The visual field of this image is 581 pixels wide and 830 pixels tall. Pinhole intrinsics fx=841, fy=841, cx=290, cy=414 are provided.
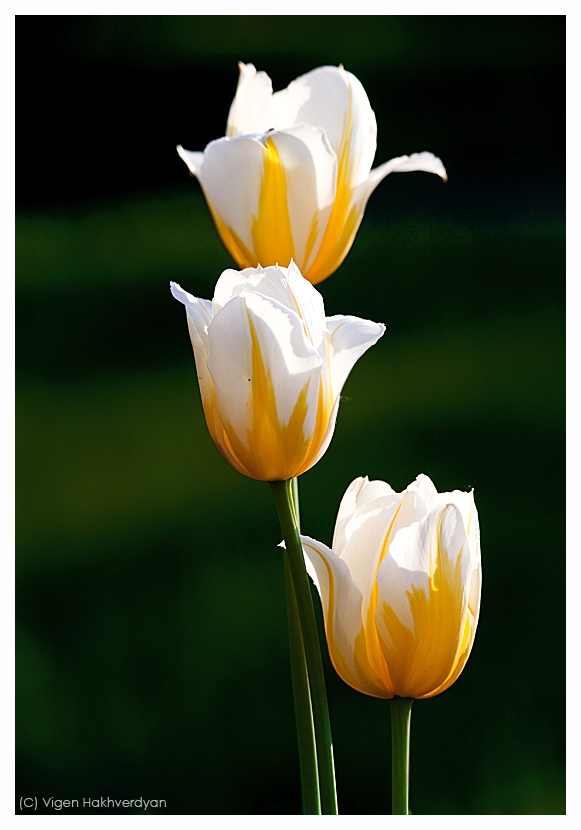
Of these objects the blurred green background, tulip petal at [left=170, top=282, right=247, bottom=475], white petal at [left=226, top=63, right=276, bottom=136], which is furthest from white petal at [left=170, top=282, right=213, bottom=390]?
the blurred green background

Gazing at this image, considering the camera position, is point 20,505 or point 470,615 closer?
point 470,615

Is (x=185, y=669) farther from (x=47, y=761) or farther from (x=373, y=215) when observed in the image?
(x=373, y=215)

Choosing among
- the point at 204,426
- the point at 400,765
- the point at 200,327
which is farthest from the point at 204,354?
the point at 204,426

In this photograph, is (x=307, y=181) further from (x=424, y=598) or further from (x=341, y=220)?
(x=424, y=598)

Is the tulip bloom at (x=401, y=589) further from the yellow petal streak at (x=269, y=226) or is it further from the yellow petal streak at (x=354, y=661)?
the yellow petal streak at (x=269, y=226)

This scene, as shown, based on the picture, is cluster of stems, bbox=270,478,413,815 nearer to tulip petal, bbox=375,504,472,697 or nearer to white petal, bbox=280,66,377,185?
tulip petal, bbox=375,504,472,697
